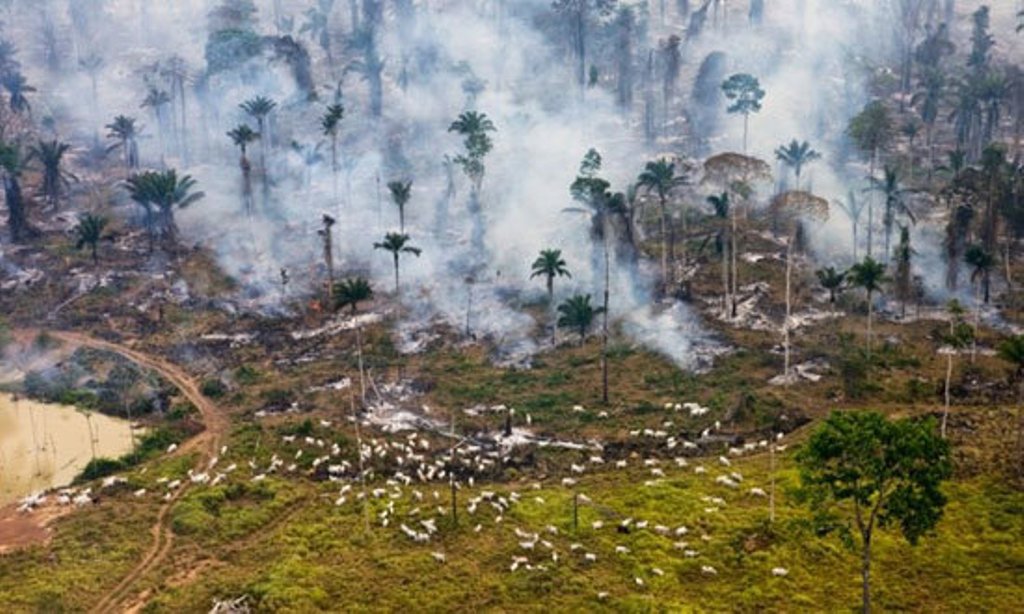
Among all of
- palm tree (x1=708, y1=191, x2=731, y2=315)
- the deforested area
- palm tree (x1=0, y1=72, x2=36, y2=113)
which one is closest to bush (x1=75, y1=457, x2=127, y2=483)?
the deforested area

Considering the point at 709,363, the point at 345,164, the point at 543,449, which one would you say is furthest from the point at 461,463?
the point at 345,164

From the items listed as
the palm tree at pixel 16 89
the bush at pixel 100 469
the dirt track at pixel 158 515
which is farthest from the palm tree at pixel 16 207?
the bush at pixel 100 469

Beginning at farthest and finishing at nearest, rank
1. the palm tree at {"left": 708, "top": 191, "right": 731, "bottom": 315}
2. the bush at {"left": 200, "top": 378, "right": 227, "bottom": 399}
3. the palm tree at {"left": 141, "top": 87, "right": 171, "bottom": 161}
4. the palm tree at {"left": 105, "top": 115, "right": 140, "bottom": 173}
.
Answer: the palm tree at {"left": 141, "top": 87, "right": 171, "bottom": 161}
the palm tree at {"left": 105, "top": 115, "right": 140, "bottom": 173}
the palm tree at {"left": 708, "top": 191, "right": 731, "bottom": 315}
the bush at {"left": 200, "top": 378, "right": 227, "bottom": 399}

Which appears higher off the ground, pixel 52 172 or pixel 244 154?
pixel 244 154

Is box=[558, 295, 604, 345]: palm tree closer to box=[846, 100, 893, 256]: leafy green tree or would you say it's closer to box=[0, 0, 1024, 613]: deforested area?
box=[0, 0, 1024, 613]: deforested area

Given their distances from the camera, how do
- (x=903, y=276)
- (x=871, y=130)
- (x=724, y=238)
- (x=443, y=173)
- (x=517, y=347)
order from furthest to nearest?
(x=443, y=173) < (x=871, y=130) < (x=724, y=238) < (x=517, y=347) < (x=903, y=276)

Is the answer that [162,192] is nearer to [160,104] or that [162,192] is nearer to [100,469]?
[100,469]

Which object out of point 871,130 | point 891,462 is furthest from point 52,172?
point 891,462
